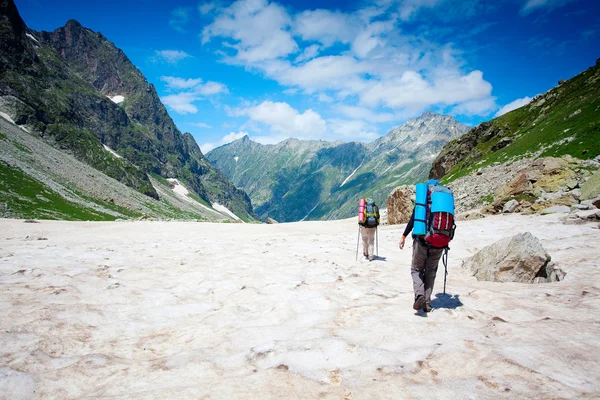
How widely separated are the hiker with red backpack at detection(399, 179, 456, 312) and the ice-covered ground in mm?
647

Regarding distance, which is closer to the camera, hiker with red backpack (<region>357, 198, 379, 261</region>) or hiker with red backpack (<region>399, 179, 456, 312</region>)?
hiker with red backpack (<region>399, 179, 456, 312</region>)

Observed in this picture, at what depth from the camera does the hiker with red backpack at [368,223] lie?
47.7 feet

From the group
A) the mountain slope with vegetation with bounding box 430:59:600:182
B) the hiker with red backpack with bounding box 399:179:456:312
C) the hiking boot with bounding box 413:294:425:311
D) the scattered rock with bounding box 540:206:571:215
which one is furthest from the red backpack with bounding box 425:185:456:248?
the mountain slope with vegetation with bounding box 430:59:600:182

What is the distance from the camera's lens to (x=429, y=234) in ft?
25.5

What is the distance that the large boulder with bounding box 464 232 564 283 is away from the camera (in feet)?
32.5

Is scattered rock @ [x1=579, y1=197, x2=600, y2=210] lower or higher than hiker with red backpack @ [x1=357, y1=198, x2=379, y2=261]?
higher

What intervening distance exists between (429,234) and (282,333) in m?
4.42

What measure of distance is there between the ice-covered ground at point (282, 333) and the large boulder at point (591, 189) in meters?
12.6

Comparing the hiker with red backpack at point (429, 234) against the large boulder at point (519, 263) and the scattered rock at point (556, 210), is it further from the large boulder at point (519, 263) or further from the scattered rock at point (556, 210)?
the scattered rock at point (556, 210)

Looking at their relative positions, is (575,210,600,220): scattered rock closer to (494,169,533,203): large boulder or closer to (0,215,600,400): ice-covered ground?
(0,215,600,400): ice-covered ground

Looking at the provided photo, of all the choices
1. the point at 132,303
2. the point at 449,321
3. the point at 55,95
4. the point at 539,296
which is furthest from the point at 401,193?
the point at 55,95

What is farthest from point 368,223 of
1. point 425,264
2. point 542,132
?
point 542,132

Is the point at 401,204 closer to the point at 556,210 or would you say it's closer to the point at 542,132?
the point at 556,210

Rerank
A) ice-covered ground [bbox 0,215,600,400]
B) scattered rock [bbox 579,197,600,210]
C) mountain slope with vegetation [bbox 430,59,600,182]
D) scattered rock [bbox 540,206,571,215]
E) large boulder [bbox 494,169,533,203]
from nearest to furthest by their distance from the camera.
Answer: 1. ice-covered ground [bbox 0,215,600,400]
2. scattered rock [bbox 579,197,600,210]
3. scattered rock [bbox 540,206,571,215]
4. large boulder [bbox 494,169,533,203]
5. mountain slope with vegetation [bbox 430,59,600,182]
